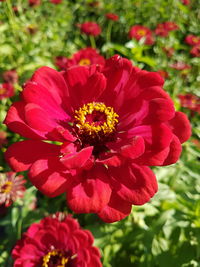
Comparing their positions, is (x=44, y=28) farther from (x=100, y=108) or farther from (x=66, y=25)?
(x=100, y=108)

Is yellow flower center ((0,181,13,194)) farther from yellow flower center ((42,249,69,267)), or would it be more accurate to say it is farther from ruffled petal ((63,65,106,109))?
ruffled petal ((63,65,106,109))

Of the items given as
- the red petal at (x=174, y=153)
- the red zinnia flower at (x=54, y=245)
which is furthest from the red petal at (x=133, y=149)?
the red zinnia flower at (x=54, y=245)

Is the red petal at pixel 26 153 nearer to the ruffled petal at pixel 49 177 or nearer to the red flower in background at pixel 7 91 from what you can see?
the ruffled petal at pixel 49 177

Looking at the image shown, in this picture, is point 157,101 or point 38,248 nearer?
point 157,101

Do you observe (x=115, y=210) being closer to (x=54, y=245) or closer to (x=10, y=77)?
(x=54, y=245)

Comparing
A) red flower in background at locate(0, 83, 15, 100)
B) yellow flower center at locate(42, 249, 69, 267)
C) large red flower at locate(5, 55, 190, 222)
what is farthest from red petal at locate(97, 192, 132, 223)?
red flower in background at locate(0, 83, 15, 100)

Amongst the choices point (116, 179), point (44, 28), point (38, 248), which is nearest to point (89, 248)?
point (38, 248)
